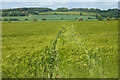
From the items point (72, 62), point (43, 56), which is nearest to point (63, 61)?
point (72, 62)

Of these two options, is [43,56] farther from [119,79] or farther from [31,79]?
[119,79]

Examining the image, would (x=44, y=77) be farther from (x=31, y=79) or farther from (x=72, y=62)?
(x=72, y=62)

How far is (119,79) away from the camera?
6895 mm

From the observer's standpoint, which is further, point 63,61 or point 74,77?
point 63,61

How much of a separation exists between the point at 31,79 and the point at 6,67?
5.51 ft

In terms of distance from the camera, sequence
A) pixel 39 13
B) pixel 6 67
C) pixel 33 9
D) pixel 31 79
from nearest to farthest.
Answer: pixel 31 79
pixel 6 67
pixel 33 9
pixel 39 13

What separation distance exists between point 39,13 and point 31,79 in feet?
161

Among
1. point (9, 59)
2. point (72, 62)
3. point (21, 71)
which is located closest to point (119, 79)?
point (72, 62)

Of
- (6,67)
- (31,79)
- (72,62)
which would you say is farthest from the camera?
(72,62)

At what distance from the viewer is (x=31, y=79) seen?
6.77 meters

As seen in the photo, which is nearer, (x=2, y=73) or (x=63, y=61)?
(x=2, y=73)

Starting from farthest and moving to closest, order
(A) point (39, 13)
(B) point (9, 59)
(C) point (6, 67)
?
1. (A) point (39, 13)
2. (B) point (9, 59)
3. (C) point (6, 67)

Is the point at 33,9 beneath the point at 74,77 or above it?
above

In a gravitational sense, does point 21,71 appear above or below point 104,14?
below
